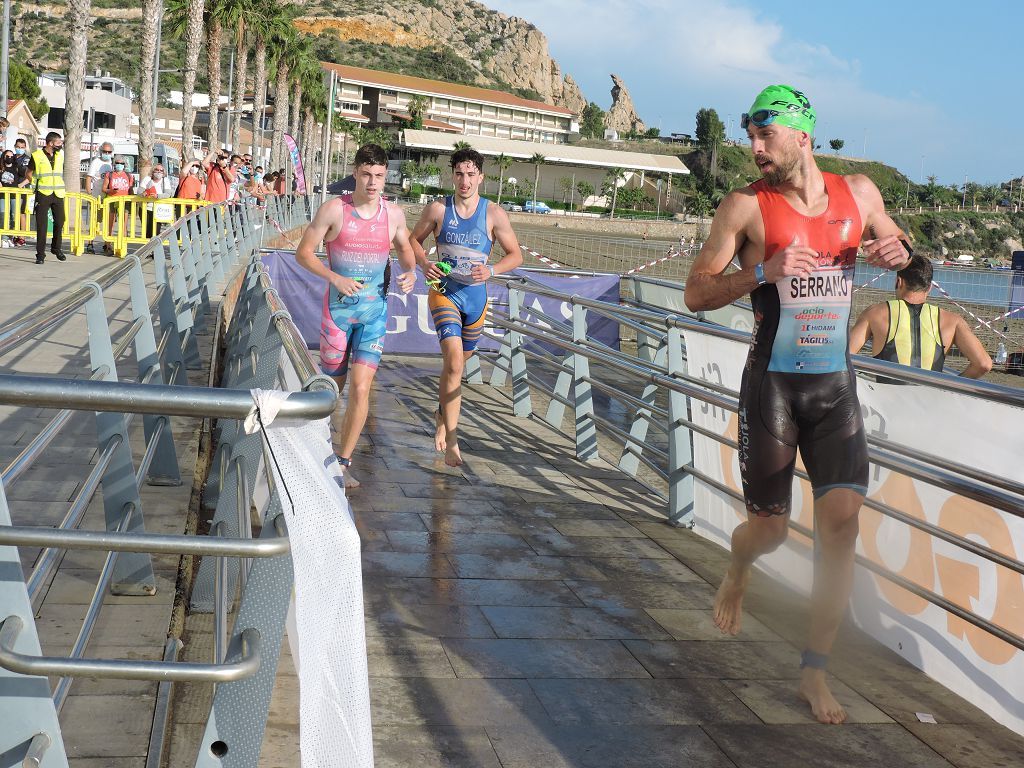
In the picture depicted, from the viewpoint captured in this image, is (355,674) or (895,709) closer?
(355,674)

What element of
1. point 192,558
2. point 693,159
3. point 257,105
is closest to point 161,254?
point 192,558

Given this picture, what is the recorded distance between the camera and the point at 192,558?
486 cm

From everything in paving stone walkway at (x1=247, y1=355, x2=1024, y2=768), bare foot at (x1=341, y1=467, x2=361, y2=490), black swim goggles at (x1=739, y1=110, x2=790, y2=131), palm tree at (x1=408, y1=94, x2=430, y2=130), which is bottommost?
bare foot at (x1=341, y1=467, x2=361, y2=490)

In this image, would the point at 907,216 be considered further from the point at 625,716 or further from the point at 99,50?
the point at 625,716

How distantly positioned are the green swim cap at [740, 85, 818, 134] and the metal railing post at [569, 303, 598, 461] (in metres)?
4.68

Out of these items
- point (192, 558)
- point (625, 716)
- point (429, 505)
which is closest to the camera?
point (625, 716)

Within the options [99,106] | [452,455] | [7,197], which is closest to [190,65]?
[7,197]

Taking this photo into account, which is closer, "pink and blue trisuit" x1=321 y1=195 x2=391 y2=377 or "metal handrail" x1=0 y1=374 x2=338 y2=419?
"metal handrail" x1=0 y1=374 x2=338 y2=419

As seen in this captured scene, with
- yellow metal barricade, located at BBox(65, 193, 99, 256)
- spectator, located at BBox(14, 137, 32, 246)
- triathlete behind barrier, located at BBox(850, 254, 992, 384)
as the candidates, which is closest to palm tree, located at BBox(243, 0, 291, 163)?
spectator, located at BBox(14, 137, 32, 246)

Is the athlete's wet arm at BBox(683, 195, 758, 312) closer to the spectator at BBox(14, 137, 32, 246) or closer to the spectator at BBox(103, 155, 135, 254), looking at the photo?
the spectator at BBox(14, 137, 32, 246)

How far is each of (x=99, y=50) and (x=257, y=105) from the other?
123084 mm

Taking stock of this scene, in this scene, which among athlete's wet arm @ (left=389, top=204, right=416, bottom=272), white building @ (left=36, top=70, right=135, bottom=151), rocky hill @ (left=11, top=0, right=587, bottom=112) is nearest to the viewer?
athlete's wet arm @ (left=389, top=204, right=416, bottom=272)

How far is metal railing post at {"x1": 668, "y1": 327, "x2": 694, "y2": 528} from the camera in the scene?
277 inches

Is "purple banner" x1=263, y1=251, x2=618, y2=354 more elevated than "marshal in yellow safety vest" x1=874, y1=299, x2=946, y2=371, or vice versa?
"marshal in yellow safety vest" x1=874, y1=299, x2=946, y2=371
